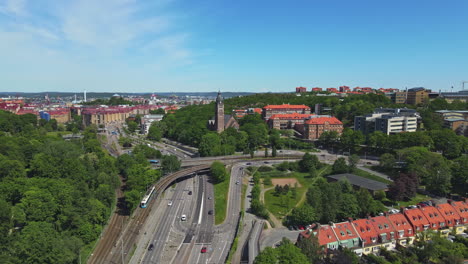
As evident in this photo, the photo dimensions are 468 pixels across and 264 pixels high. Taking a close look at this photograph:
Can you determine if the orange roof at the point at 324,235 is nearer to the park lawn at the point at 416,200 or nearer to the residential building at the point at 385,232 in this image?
the residential building at the point at 385,232

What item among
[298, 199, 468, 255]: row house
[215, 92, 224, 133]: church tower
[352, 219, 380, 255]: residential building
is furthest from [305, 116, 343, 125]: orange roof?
[352, 219, 380, 255]: residential building

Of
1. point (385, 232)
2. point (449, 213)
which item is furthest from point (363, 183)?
point (385, 232)

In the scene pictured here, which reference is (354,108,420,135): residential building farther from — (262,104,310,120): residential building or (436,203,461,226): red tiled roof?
(436,203,461,226): red tiled roof

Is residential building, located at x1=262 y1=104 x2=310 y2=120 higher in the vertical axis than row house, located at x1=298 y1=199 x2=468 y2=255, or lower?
higher

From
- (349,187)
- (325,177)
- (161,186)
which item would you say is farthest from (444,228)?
(161,186)

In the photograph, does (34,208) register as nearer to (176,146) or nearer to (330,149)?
(176,146)

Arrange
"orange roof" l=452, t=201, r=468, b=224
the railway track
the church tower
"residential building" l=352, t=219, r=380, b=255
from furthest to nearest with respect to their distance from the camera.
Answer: the church tower → "orange roof" l=452, t=201, r=468, b=224 → the railway track → "residential building" l=352, t=219, r=380, b=255
